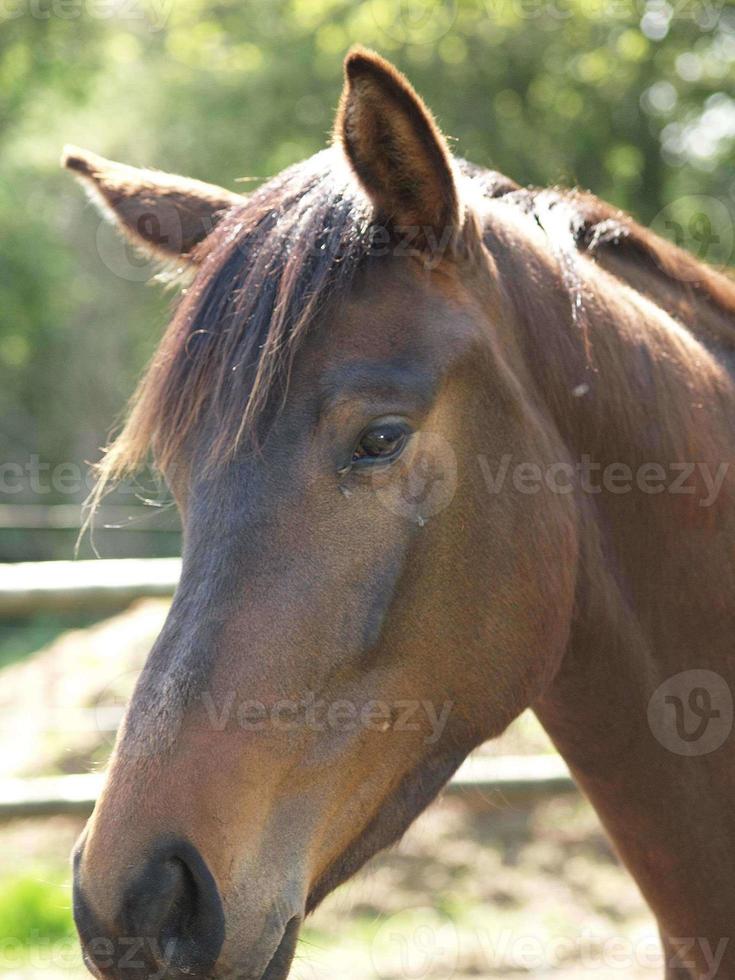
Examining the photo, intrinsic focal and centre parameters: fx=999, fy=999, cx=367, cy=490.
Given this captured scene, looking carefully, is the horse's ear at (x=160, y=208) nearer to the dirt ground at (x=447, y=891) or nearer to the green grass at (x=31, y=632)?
the dirt ground at (x=447, y=891)

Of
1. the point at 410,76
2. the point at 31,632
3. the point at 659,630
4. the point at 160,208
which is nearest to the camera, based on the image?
the point at 659,630

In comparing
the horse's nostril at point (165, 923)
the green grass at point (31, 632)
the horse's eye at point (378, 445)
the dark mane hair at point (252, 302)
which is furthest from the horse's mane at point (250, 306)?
the green grass at point (31, 632)

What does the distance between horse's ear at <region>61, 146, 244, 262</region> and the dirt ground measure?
2188 mm

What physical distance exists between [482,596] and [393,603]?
0.66 ft

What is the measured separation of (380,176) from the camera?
1.82m

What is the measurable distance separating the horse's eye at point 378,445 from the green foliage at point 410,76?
41.2 ft

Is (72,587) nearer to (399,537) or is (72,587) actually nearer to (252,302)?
(252,302)

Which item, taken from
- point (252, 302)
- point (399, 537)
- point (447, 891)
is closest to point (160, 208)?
point (252, 302)

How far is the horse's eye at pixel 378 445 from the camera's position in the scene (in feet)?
5.64

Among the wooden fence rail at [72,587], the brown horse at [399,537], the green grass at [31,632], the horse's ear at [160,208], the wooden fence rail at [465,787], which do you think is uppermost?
the horse's ear at [160,208]

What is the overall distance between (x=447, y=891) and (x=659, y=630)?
363 cm

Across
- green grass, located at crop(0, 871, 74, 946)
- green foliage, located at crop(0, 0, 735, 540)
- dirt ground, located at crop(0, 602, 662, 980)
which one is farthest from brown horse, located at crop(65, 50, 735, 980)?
green foliage, located at crop(0, 0, 735, 540)

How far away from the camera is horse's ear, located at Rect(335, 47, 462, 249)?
1684 mm

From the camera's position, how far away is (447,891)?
519cm
